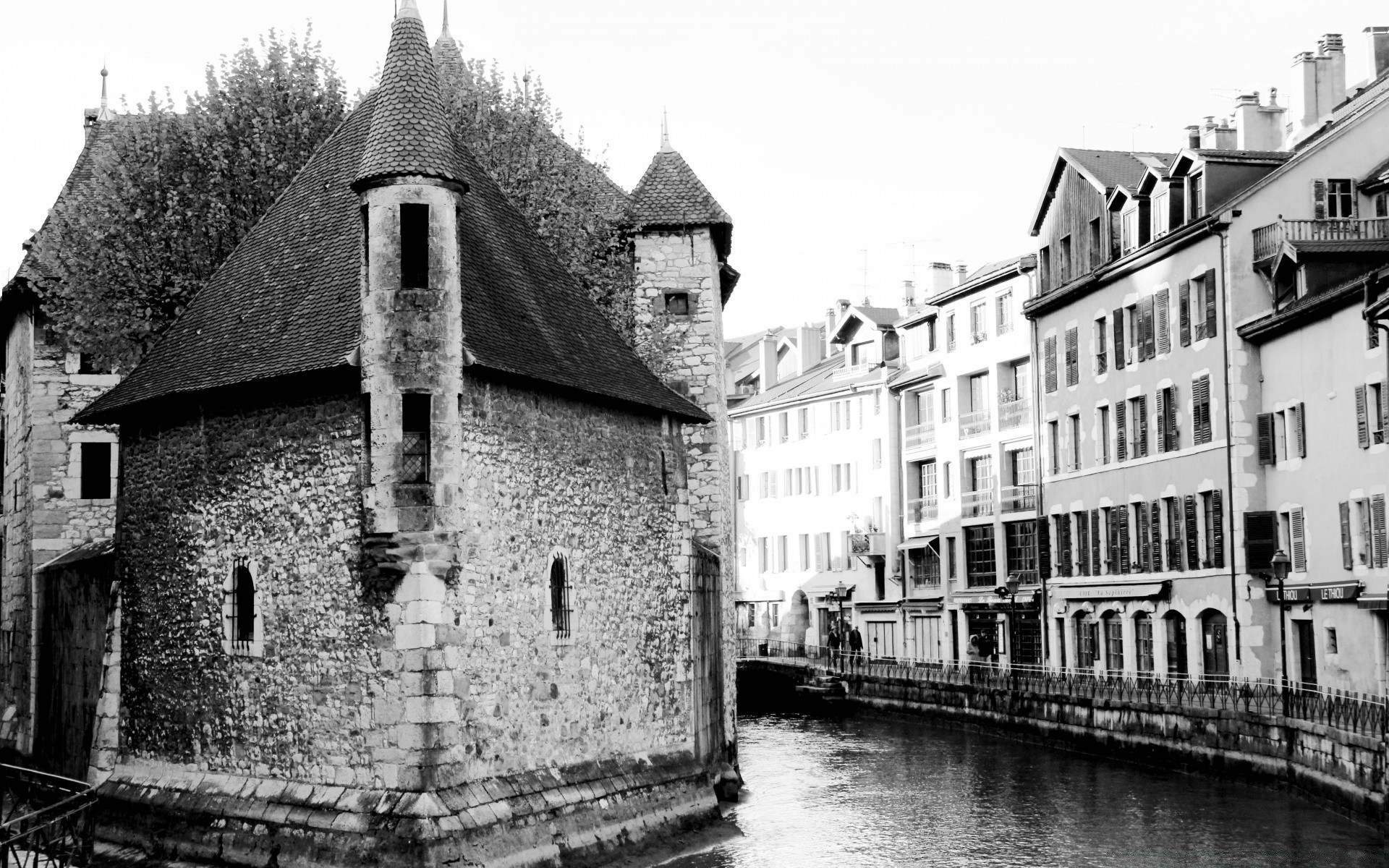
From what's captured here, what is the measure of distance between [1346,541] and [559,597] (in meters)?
17.7

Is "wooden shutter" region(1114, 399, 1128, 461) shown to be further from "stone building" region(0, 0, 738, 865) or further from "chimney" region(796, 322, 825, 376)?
"chimney" region(796, 322, 825, 376)

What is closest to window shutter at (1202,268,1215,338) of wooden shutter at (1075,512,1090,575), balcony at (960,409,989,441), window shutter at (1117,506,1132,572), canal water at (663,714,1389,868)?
window shutter at (1117,506,1132,572)

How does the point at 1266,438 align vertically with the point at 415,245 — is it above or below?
below

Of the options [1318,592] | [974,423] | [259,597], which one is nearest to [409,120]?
[259,597]

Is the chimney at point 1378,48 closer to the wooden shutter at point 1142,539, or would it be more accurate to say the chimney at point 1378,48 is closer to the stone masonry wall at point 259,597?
the wooden shutter at point 1142,539

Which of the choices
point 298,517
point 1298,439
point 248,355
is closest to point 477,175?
point 248,355

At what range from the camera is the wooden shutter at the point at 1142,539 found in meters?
42.5

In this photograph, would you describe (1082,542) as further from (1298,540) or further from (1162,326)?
(1298,540)

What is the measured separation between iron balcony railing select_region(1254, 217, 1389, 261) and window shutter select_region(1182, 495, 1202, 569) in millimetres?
5970

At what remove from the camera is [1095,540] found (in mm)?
45688

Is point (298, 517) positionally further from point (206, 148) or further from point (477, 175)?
point (206, 148)

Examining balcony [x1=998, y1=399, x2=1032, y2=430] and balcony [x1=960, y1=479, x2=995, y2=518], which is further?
balcony [x1=960, y1=479, x2=995, y2=518]

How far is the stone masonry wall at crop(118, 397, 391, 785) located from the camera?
20.7m

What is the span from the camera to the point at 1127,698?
37.1 meters
